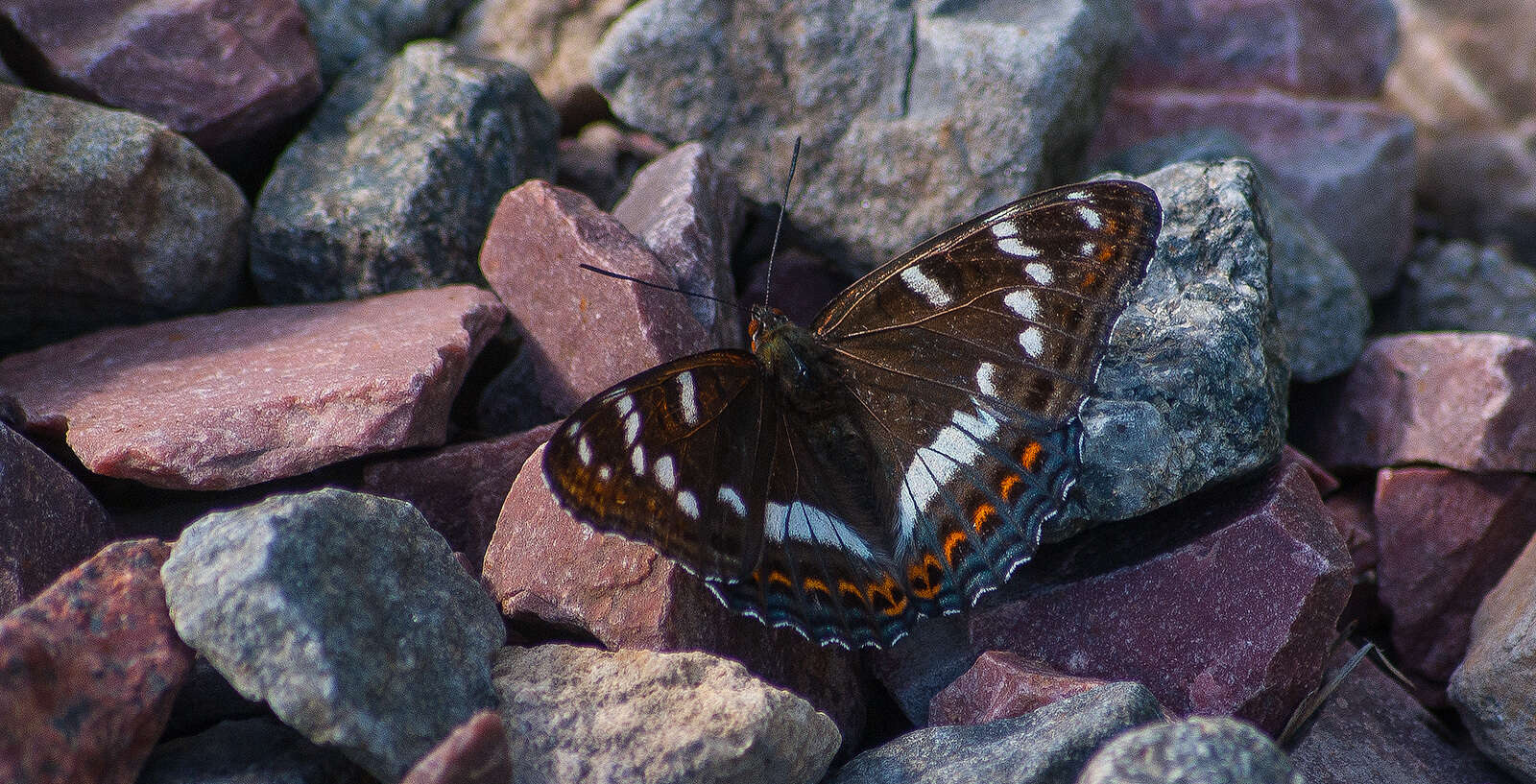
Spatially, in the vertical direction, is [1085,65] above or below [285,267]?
above

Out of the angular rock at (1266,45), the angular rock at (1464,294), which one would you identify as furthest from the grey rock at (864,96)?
the angular rock at (1464,294)

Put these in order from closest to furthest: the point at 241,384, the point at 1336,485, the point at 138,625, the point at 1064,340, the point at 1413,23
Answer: the point at 138,625 < the point at 1064,340 < the point at 241,384 < the point at 1336,485 < the point at 1413,23

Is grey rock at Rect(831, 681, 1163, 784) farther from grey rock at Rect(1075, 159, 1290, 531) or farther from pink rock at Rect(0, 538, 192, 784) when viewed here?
pink rock at Rect(0, 538, 192, 784)

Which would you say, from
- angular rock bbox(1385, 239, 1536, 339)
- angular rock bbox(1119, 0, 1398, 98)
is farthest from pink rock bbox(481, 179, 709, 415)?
angular rock bbox(1385, 239, 1536, 339)

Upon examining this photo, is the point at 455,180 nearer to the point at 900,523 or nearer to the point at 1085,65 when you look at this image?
the point at 900,523

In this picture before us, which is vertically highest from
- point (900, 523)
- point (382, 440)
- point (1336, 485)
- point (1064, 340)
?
point (1064, 340)

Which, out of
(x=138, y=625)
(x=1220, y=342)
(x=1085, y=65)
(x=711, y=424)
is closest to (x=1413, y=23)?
(x=1085, y=65)
